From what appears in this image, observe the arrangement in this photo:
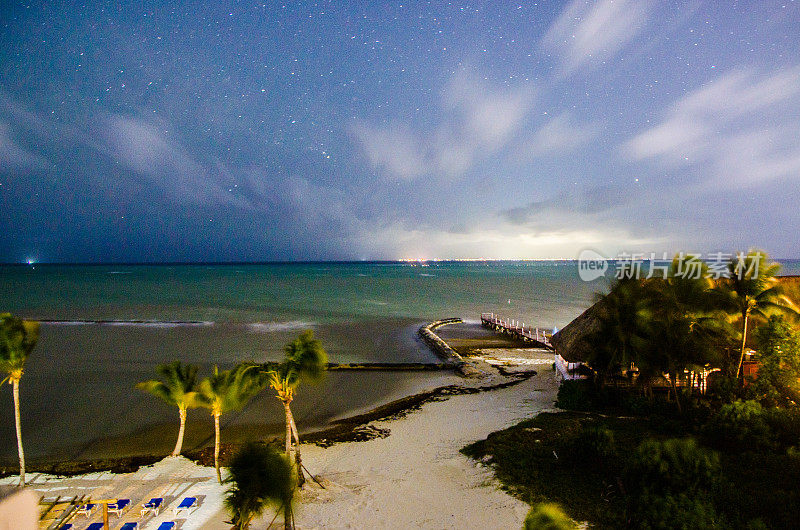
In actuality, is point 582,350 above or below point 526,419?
above

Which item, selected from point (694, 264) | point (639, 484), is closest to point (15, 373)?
point (639, 484)

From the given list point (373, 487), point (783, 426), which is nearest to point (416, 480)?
point (373, 487)

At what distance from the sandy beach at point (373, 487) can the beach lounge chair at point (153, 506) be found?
0.52 feet

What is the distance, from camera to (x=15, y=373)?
10562 millimetres

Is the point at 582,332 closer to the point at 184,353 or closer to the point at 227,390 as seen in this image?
the point at 227,390

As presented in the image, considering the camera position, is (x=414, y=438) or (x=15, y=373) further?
(x=414, y=438)

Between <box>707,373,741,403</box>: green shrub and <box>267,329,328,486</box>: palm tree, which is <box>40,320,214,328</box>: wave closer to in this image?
<box>267,329,328,486</box>: palm tree

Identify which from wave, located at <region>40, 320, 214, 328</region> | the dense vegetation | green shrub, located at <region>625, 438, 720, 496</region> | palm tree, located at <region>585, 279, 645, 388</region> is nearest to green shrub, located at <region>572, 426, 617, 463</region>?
the dense vegetation

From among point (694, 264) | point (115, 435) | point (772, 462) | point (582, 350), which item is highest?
point (694, 264)

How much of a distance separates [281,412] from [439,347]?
14.2 m

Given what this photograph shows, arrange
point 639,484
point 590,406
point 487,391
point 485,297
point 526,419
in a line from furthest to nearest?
point 485,297
point 487,391
point 590,406
point 526,419
point 639,484

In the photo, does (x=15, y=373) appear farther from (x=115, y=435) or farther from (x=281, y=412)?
(x=281, y=412)

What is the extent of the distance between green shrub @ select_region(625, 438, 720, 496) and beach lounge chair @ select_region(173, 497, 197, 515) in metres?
9.66

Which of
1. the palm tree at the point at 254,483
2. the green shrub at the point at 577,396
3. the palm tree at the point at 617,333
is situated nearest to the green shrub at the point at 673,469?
the palm tree at the point at 617,333
